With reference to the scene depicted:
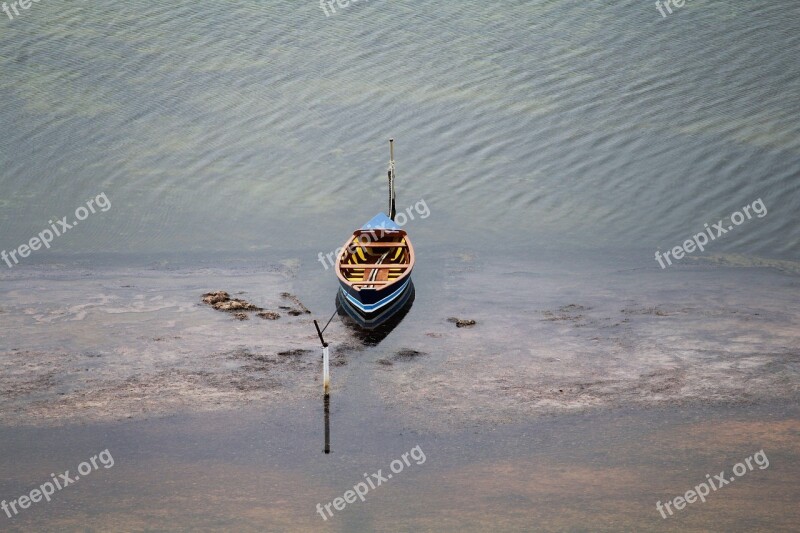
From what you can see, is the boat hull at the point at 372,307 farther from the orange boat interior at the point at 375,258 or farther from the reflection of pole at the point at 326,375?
the reflection of pole at the point at 326,375

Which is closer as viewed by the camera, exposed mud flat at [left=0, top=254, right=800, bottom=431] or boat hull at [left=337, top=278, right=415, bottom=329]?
exposed mud flat at [left=0, top=254, right=800, bottom=431]

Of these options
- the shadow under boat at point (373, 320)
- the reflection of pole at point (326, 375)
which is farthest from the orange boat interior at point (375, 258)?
the reflection of pole at point (326, 375)

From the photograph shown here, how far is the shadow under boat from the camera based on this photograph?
34062 mm

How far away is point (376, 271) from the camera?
120 ft

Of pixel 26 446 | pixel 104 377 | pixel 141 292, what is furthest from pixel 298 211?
pixel 26 446

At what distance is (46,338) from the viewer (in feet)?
110

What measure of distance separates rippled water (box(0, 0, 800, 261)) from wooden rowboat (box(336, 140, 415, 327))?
356 centimetres

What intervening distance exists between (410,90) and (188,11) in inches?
587

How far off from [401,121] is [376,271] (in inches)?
589

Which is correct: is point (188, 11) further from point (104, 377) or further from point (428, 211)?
point (104, 377)

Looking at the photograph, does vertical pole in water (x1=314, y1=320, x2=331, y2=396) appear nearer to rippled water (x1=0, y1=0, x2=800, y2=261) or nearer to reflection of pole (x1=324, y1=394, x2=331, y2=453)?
reflection of pole (x1=324, y1=394, x2=331, y2=453)

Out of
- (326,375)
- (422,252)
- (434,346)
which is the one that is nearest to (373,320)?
(434,346)

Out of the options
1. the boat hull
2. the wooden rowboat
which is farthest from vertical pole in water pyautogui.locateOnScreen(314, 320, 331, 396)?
the wooden rowboat

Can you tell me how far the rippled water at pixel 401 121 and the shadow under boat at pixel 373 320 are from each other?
6.52m
